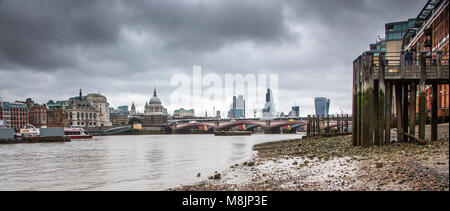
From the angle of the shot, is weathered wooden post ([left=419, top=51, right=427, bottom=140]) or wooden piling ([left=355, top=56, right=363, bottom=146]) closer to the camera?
weathered wooden post ([left=419, top=51, right=427, bottom=140])

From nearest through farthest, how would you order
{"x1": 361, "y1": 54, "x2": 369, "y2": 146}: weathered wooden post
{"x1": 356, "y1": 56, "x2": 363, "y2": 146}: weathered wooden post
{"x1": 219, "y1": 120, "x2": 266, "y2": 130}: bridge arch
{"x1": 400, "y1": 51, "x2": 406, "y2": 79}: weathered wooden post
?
{"x1": 400, "y1": 51, "x2": 406, "y2": 79}: weathered wooden post → {"x1": 361, "y1": 54, "x2": 369, "y2": 146}: weathered wooden post → {"x1": 356, "y1": 56, "x2": 363, "y2": 146}: weathered wooden post → {"x1": 219, "y1": 120, "x2": 266, "y2": 130}: bridge arch

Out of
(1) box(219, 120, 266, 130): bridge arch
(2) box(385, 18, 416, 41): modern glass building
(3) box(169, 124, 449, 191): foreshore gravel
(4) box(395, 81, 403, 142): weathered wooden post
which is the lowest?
(1) box(219, 120, 266, 130): bridge arch

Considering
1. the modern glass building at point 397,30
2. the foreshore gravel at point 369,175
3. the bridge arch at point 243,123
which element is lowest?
the bridge arch at point 243,123

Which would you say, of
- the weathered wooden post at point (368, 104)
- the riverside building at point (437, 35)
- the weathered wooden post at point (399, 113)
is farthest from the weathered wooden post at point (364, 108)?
the riverside building at point (437, 35)

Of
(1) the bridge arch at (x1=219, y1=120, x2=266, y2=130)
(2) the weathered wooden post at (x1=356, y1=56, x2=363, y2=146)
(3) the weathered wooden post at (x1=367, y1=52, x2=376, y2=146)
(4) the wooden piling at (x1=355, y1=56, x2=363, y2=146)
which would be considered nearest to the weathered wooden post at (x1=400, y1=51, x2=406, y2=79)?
(3) the weathered wooden post at (x1=367, y1=52, x2=376, y2=146)

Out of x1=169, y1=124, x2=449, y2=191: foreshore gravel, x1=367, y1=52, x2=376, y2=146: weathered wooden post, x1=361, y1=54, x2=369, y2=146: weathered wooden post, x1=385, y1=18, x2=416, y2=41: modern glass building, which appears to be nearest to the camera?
x1=169, y1=124, x2=449, y2=191: foreshore gravel

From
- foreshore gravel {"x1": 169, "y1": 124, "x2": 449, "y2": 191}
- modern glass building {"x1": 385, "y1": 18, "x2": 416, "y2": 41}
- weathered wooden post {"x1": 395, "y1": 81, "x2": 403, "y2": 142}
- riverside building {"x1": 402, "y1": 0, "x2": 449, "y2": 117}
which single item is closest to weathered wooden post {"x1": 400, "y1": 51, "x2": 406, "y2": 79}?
weathered wooden post {"x1": 395, "y1": 81, "x2": 403, "y2": 142}

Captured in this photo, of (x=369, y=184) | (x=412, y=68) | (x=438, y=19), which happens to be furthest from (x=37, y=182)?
(x=438, y=19)

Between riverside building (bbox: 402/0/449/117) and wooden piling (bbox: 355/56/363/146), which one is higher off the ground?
riverside building (bbox: 402/0/449/117)

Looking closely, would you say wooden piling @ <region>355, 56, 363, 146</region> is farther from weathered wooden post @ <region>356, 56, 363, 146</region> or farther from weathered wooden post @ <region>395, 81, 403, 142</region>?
weathered wooden post @ <region>395, 81, 403, 142</region>

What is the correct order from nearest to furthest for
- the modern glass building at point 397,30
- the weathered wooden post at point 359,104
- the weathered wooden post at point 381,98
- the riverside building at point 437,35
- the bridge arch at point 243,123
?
1. the weathered wooden post at point 381,98
2. the weathered wooden post at point 359,104
3. the riverside building at point 437,35
4. the modern glass building at point 397,30
5. the bridge arch at point 243,123

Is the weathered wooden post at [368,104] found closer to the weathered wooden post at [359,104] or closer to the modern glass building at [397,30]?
the weathered wooden post at [359,104]
